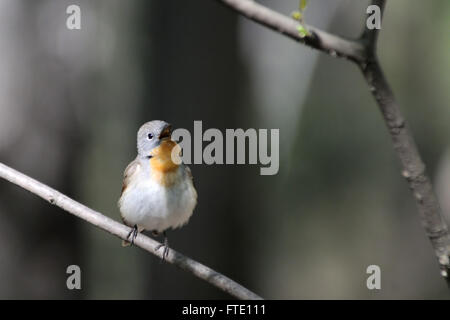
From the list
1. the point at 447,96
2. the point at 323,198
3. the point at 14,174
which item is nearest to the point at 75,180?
the point at 14,174

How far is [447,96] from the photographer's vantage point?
10.2 metres

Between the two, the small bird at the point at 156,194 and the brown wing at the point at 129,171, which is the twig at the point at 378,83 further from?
the brown wing at the point at 129,171

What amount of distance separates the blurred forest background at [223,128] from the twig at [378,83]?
13.3 feet

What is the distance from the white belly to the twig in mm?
1773

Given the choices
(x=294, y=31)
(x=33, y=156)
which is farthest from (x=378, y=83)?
(x=33, y=156)

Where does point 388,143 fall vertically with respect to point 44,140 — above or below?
above

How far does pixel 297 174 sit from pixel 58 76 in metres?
5.32

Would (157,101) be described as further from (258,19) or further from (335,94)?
(335,94)

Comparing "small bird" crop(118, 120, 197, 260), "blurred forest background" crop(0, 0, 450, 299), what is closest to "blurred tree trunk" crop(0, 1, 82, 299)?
"blurred forest background" crop(0, 0, 450, 299)

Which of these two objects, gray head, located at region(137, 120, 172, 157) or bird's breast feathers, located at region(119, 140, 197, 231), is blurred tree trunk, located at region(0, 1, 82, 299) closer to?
bird's breast feathers, located at region(119, 140, 197, 231)

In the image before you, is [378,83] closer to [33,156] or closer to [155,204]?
[155,204]

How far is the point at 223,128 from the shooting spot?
246 inches

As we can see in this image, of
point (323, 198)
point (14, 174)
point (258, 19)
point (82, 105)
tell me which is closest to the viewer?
point (258, 19)

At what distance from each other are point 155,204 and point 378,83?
1907 mm
